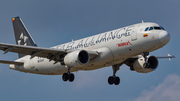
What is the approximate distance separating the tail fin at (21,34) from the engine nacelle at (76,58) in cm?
1487

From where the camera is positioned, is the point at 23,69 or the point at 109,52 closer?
the point at 109,52

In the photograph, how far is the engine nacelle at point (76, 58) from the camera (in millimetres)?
35125

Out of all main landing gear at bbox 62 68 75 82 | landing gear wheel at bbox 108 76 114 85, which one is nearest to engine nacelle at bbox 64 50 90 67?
main landing gear at bbox 62 68 75 82

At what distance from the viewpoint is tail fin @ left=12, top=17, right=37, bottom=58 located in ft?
163

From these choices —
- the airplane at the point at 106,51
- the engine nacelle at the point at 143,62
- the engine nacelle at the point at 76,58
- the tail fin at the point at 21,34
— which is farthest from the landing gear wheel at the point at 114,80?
the tail fin at the point at 21,34

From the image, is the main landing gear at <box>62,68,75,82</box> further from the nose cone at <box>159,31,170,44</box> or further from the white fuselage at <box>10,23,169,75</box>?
the nose cone at <box>159,31,170,44</box>

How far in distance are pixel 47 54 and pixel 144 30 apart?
1233 centimetres

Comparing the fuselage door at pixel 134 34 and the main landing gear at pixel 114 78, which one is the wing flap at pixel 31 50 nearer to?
the fuselage door at pixel 134 34

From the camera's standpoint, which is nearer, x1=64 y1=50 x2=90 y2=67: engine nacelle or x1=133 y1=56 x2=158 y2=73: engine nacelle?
x1=64 y1=50 x2=90 y2=67: engine nacelle

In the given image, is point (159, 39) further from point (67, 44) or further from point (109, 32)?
point (67, 44)

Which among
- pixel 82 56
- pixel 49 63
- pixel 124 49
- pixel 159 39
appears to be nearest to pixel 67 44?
pixel 49 63

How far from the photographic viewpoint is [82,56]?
1431 inches

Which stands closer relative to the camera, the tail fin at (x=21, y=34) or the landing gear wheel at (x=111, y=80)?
the landing gear wheel at (x=111, y=80)

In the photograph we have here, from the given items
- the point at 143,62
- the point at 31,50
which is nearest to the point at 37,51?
the point at 31,50
